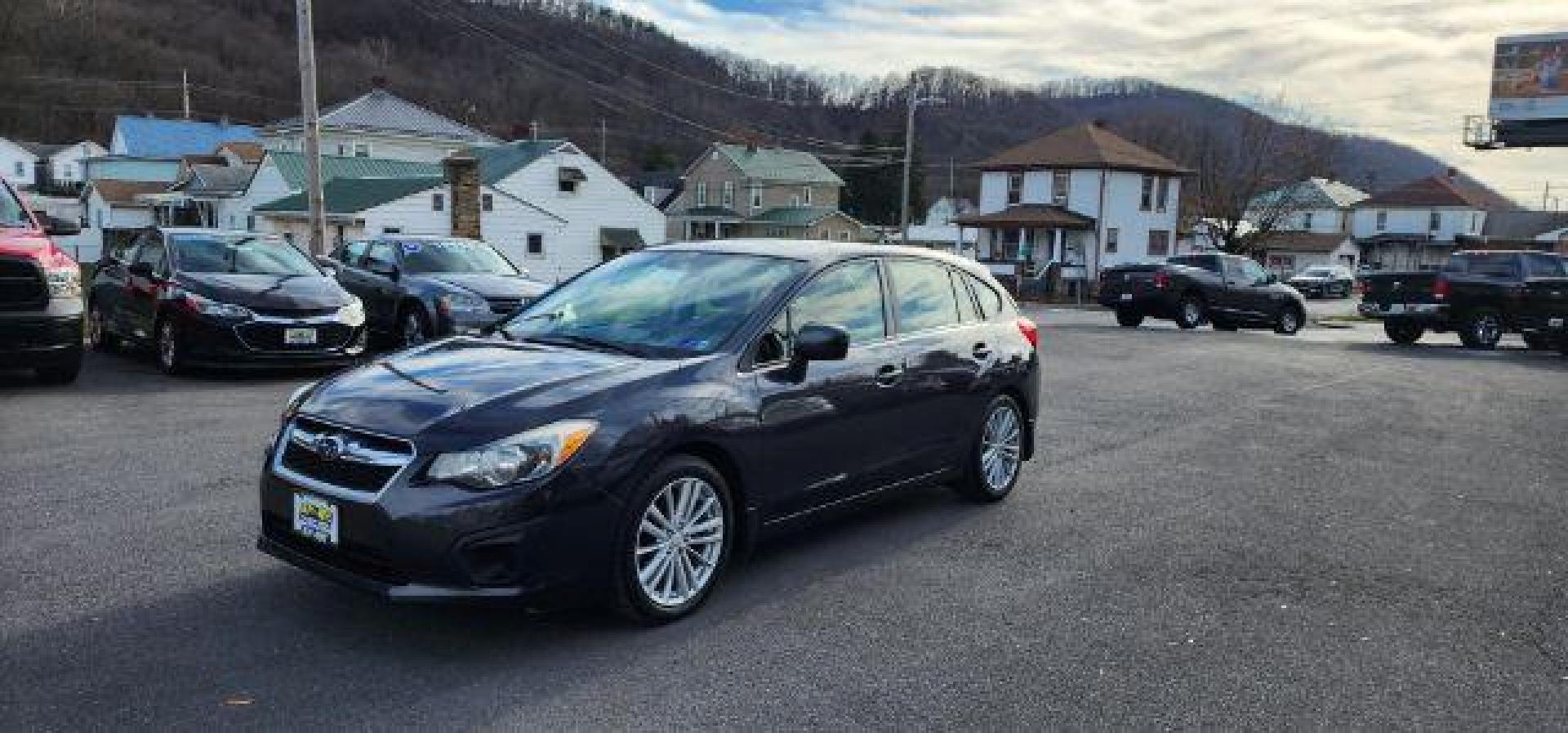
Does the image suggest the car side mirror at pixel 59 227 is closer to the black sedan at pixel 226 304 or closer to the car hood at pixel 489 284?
the black sedan at pixel 226 304

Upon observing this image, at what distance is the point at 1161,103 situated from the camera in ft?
264

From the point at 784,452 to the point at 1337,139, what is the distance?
68695 millimetres

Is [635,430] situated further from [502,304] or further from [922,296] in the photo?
[502,304]

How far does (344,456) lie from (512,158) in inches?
1635

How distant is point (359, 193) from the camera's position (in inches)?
1467

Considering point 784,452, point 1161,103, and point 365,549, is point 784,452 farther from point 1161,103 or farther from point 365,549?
point 1161,103

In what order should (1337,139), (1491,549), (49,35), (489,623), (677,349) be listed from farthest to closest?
1. (1337,139)
2. (49,35)
3. (1491,549)
4. (677,349)
5. (489,623)

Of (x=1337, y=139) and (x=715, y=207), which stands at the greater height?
(x=1337, y=139)

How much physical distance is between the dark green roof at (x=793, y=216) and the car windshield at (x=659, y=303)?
5876 centimetres

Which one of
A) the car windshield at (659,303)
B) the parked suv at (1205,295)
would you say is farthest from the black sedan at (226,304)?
the parked suv at (1205,295)

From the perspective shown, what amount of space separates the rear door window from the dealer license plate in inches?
118

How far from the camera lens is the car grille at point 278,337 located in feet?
34.2

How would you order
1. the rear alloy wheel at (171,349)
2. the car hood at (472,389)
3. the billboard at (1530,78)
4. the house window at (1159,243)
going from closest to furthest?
the car hood at (472,389), the rear alloy wheel at (171,349), the billboard at (1530,78), the house window at (1159,243)

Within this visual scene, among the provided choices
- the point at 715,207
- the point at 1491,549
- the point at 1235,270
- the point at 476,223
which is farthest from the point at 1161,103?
the point at 1491,549
